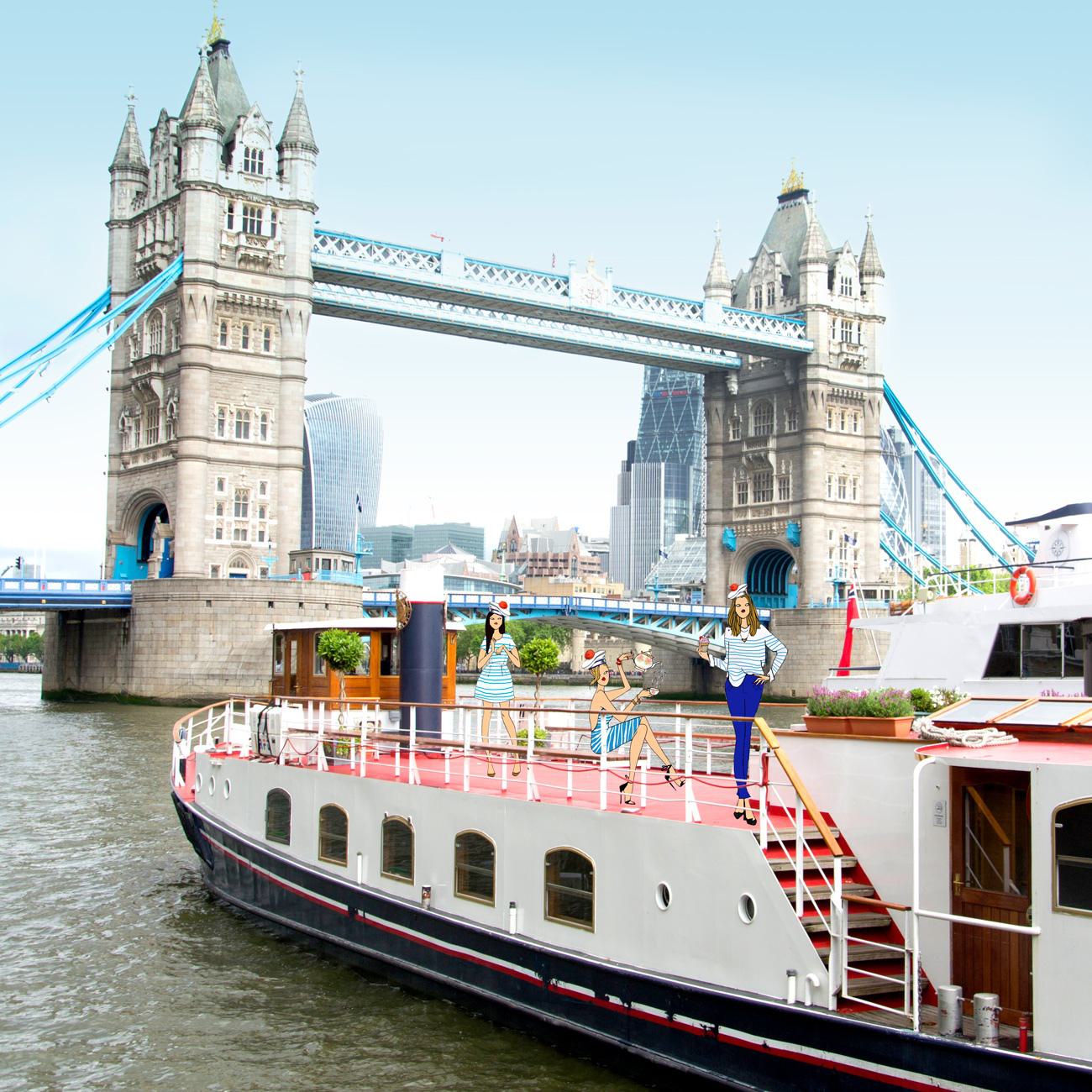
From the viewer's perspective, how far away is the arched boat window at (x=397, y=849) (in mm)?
12328

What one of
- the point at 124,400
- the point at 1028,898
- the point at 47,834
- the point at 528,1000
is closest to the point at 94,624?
the point at 124,400

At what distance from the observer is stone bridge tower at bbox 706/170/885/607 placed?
72.9 m

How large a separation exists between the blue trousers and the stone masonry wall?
4129 centimetres

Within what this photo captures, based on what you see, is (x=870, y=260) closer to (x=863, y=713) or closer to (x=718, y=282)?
(x=718, y=282)

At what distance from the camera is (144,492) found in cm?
5916

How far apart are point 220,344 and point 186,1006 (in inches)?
1887

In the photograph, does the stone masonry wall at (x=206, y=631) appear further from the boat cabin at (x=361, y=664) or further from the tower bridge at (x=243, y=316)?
the boat cabin at (x=361, y=664)

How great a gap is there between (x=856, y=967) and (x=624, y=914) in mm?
1932

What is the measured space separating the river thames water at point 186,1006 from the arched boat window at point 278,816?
109 centimetres

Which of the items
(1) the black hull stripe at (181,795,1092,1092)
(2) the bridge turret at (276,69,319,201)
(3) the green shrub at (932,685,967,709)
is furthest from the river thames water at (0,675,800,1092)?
(2) the bridge turret at (276,69,319,201)

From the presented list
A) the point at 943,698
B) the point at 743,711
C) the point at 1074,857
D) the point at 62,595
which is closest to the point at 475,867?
the point at 743,711

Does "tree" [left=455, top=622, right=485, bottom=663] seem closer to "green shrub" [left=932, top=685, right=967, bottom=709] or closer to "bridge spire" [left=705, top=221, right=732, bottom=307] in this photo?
"bridge spire" [left=705, top=221, right=732, bottom=307]

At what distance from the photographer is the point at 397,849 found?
1249 cm

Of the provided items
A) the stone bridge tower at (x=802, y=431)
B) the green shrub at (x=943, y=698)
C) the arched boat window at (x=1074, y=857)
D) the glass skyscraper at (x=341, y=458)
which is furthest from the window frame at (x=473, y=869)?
the glass skyscraper at (x=341, y=458)
